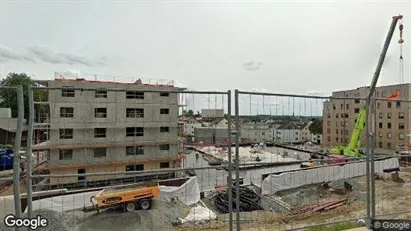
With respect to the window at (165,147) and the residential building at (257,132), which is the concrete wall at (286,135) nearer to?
the residential building at (257,132)

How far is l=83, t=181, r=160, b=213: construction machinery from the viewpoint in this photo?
8258mm

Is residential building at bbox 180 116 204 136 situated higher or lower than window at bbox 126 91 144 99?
lower

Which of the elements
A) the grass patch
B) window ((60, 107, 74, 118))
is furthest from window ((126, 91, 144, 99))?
the grass patch

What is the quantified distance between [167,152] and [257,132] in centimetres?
543

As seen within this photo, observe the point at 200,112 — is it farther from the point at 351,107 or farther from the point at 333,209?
the point at 333,209

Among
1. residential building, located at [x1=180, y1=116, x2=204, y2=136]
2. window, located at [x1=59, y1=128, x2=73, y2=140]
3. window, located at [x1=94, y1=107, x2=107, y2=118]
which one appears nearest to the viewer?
residential building, located at [x1=180, y1=116, x2=204, y2=136]

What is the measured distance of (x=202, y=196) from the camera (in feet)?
43.0

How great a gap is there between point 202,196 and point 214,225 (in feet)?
17.4

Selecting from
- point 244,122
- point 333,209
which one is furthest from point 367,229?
point 333,209

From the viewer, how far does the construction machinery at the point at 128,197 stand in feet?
27.1

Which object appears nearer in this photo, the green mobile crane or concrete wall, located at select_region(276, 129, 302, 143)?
concrete wall, located at select_region(276, 129, 302, 143)

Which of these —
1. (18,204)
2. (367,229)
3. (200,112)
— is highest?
(200,112)

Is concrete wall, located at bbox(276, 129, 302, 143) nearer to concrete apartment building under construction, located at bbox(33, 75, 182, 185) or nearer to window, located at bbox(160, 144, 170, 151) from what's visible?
concrete apartment building under construction, located at bbox(33, 75, 182, 185)

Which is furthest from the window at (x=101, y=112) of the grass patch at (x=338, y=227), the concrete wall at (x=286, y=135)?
the grass patch at (x=338, y=227)
